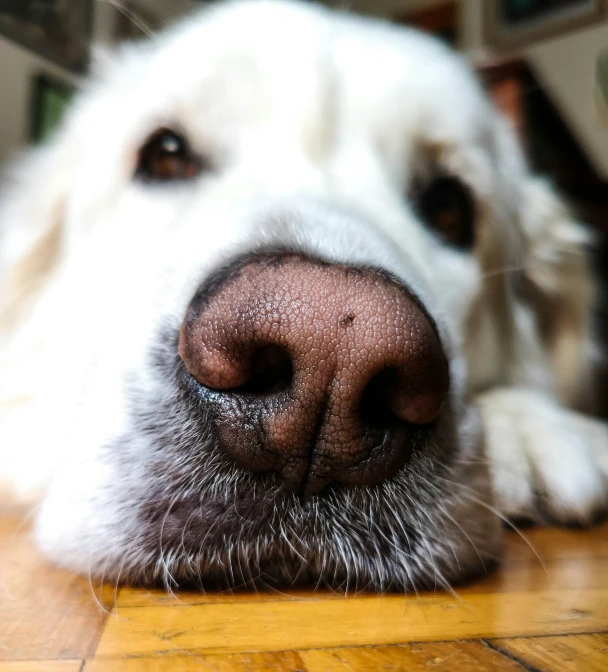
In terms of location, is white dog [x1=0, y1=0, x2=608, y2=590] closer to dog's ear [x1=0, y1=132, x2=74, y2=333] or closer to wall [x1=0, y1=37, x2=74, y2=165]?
dog's ear [x1=0, y1=132, x2=74, y2=333]

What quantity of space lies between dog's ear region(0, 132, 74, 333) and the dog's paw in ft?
3.28

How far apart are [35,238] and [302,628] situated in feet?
3.94

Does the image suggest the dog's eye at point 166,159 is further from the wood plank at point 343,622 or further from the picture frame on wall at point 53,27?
the picture frame on wall at point 53,27

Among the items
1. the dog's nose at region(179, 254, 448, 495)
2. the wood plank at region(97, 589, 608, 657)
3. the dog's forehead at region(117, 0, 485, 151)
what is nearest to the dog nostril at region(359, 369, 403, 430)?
the dog's nose at region(179, 254, 448, 495)

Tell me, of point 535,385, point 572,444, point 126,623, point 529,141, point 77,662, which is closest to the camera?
point 77,662

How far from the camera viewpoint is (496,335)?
1568 millimetres

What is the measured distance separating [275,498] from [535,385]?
44.1 inches

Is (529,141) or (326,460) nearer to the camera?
(326,460)

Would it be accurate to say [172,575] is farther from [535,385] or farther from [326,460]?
[535,385]

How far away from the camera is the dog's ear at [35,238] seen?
61.7 inches

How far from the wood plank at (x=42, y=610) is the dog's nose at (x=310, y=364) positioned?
216 mm

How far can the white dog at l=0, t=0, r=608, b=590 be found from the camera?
0.71 metres

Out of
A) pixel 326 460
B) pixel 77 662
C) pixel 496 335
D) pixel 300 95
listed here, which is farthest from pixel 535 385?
pixel 77 662

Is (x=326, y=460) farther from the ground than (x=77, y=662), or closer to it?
farther from the ground
